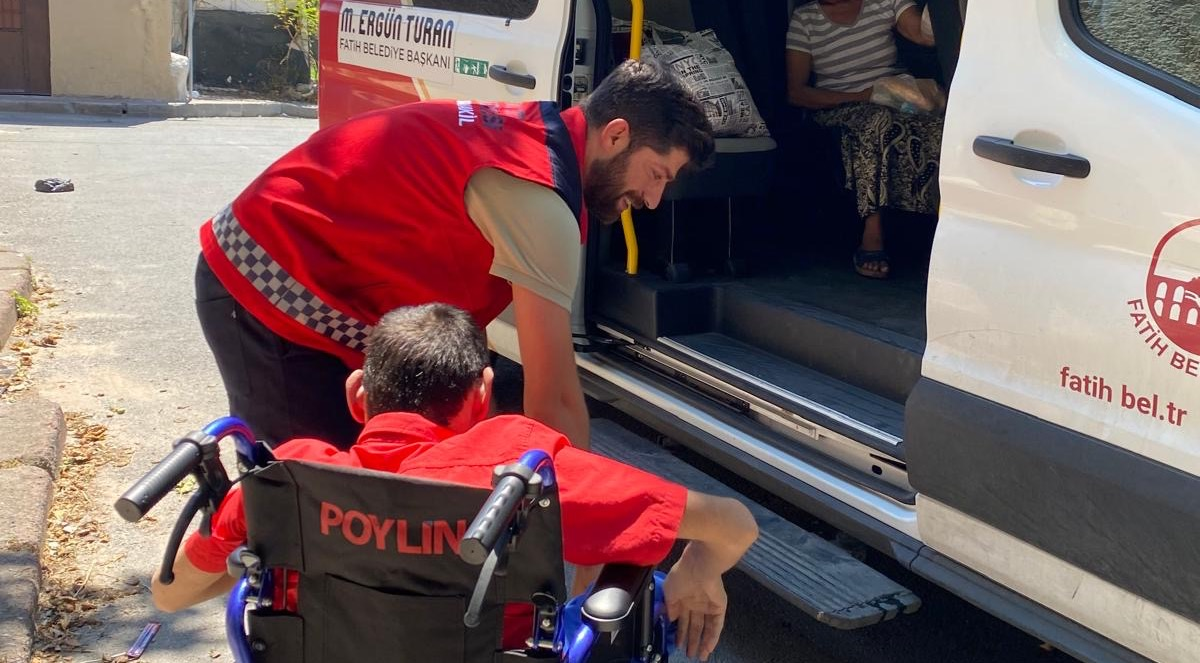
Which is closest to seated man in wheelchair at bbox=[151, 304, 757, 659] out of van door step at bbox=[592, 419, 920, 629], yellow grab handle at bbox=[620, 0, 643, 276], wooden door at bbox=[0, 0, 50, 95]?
van door step at bbox=[592, 419, 920, 629]

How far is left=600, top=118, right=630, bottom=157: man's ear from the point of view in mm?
2574

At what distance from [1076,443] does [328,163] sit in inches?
63.2

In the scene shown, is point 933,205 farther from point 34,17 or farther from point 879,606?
point 34,17

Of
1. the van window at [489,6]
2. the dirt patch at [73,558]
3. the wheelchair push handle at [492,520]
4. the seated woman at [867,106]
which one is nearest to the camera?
the wheelchair push handle at [492,520]

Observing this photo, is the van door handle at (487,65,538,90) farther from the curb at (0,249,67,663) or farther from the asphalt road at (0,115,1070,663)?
the curb at (0,249,67,663)

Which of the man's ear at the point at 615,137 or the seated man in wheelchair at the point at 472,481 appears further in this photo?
the man's ear at the point at 615,137

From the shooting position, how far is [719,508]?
1.91m

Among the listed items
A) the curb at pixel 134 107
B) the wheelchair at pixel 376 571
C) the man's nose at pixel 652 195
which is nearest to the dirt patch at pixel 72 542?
the wheelchair at pixel 376 571

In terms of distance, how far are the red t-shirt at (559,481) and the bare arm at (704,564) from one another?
0.22 ft

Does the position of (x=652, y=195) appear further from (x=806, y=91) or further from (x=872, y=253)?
(x=806, y=91)

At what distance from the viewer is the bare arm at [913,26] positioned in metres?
4.41

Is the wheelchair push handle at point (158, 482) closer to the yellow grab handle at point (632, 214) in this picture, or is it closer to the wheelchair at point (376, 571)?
the wheelchair at point (376, 571)

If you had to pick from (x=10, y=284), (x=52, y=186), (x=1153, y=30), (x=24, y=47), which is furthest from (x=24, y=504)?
(x=24, y=47)

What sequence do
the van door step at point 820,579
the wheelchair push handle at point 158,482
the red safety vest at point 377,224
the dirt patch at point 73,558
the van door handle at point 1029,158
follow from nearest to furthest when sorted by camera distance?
1. the wheelchair push handle at point 158,482
2. the van door handle at point 1029,158
3. the red safety vest at point 377,224
4. the van door step at point 820,579
5. the dirt patch at point 73,558
